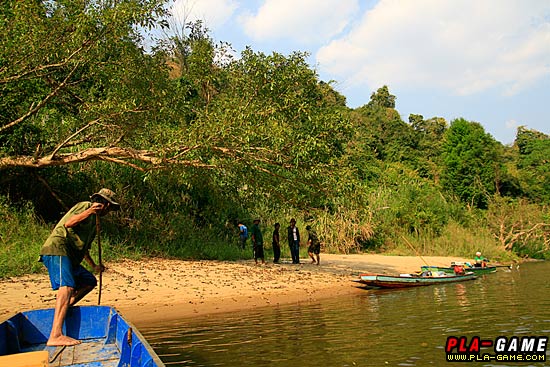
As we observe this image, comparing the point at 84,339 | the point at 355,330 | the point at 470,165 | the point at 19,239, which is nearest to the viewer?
the point at 84,339

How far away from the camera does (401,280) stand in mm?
14797

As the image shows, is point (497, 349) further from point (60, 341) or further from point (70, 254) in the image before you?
point (70, 254)

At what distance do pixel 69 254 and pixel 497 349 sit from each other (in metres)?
6.21

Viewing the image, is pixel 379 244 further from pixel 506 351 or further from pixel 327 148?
pixel 506 351

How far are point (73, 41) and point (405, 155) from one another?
3423 centimetres

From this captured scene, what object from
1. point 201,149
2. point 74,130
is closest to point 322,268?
point 201,149

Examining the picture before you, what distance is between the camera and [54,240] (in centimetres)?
605

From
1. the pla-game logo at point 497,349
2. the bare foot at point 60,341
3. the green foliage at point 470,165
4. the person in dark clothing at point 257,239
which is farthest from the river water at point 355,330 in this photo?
the green foliage at point 470,165

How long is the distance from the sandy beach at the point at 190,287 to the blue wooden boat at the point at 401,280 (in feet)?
1.99

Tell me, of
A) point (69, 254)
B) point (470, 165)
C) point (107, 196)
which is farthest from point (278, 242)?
point (470, 165)

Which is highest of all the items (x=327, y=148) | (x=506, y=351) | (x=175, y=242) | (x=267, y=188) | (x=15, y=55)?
(x=15, y=55)

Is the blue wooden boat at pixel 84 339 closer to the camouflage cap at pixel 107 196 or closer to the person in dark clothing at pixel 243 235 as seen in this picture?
the camouflage cap at pixel 107 196

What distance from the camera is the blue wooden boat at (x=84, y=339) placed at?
4.98 metres

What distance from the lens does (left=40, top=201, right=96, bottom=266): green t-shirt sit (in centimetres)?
603
